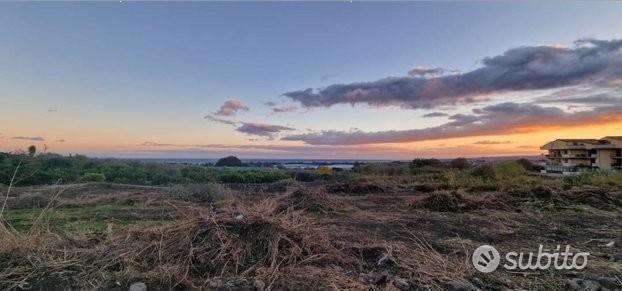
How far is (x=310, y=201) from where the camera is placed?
340 inches

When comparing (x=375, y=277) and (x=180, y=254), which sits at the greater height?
(x=180, y=254)

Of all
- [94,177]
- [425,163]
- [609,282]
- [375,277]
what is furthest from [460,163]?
[375,277]

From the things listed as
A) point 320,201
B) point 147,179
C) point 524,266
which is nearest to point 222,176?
point 147,179

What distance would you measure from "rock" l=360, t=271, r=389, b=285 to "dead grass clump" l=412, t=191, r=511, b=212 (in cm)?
475

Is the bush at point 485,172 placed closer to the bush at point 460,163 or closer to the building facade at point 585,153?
the bush at point 460,163

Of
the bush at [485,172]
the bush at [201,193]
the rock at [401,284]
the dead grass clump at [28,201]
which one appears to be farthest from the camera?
the bush at [485,172]

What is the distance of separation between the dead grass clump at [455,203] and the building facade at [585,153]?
2855 centimetres

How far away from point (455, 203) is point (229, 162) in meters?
22.4

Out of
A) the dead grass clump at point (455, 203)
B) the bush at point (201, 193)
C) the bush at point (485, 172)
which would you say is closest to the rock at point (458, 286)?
the dead grass clump at point (455, 203)

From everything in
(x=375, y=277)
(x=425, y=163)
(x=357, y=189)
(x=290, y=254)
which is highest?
(x=425, y=163)

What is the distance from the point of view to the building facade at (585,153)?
33981 mm

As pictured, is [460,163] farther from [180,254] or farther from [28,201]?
[180,254]

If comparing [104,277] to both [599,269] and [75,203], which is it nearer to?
[599,269]

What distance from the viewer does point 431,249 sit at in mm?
4594
